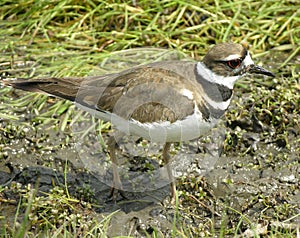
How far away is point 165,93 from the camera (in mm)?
5129

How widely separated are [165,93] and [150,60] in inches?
68.2

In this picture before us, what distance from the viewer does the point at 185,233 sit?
16.6 feet

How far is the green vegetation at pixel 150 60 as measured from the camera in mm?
5277

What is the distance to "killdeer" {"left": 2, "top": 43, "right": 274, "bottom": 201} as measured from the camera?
16.6ft

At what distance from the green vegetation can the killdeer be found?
1.78ft

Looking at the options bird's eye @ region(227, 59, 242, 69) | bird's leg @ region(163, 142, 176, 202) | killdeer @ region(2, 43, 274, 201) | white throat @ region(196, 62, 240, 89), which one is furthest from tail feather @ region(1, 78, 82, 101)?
bird's eye @ region(227, 59, 242, 69)

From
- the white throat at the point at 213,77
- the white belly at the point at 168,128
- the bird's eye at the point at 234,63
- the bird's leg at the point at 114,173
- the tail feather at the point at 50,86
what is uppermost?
the bird's eye at the point at 234,63

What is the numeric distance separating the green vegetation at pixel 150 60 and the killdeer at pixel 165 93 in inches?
21.4

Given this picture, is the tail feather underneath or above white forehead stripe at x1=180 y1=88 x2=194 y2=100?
underneath

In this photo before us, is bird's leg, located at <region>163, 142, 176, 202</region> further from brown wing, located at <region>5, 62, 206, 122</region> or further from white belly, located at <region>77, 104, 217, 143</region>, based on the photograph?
brown wing, located at <region>5, 62, 206, 122</region>

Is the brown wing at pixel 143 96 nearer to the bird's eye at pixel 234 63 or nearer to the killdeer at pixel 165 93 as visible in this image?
the killdeer at pixel 165 93

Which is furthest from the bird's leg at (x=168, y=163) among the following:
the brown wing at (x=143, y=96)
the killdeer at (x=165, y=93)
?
the brown wing at (x=143, y=96)

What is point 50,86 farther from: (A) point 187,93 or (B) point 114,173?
(A) point 187,93

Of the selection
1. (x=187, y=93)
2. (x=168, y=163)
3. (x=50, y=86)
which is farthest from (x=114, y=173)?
(x=187, y=93)
